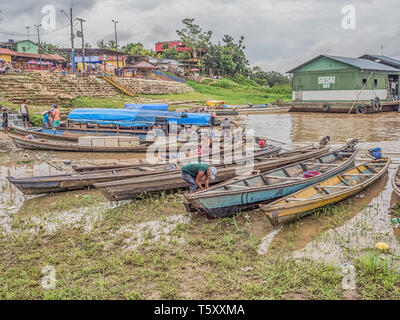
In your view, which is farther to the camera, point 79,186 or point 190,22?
point 190,22

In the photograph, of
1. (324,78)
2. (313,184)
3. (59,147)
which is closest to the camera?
(313,184)

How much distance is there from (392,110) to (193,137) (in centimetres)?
2888

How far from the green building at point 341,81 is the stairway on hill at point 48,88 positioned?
19.7 m

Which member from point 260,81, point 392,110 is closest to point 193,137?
point 392,110

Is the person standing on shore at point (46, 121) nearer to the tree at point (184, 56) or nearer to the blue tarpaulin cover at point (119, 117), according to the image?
the blue tarpaulin cover at point (119, 117)

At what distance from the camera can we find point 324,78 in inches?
1368

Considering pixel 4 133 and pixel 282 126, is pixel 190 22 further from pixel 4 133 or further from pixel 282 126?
pixel 4 133

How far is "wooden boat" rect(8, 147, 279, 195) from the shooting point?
8734 mm

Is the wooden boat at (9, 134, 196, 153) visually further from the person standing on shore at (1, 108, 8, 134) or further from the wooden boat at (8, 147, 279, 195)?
the wooden boat at (8, 147, 279, 195)

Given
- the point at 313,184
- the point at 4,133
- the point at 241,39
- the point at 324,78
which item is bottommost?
the point at 313,184

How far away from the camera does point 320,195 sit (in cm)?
793

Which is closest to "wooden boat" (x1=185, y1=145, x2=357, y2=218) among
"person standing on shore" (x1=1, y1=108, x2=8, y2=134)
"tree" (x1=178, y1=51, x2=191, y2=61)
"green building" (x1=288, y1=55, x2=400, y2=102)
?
"person standing on shore" (x1=1, y1=108, x2=8, y2=134)

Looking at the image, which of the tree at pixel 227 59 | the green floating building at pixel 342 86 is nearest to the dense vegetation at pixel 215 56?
the tree at pixel 227 59

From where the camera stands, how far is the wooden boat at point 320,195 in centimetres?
654
